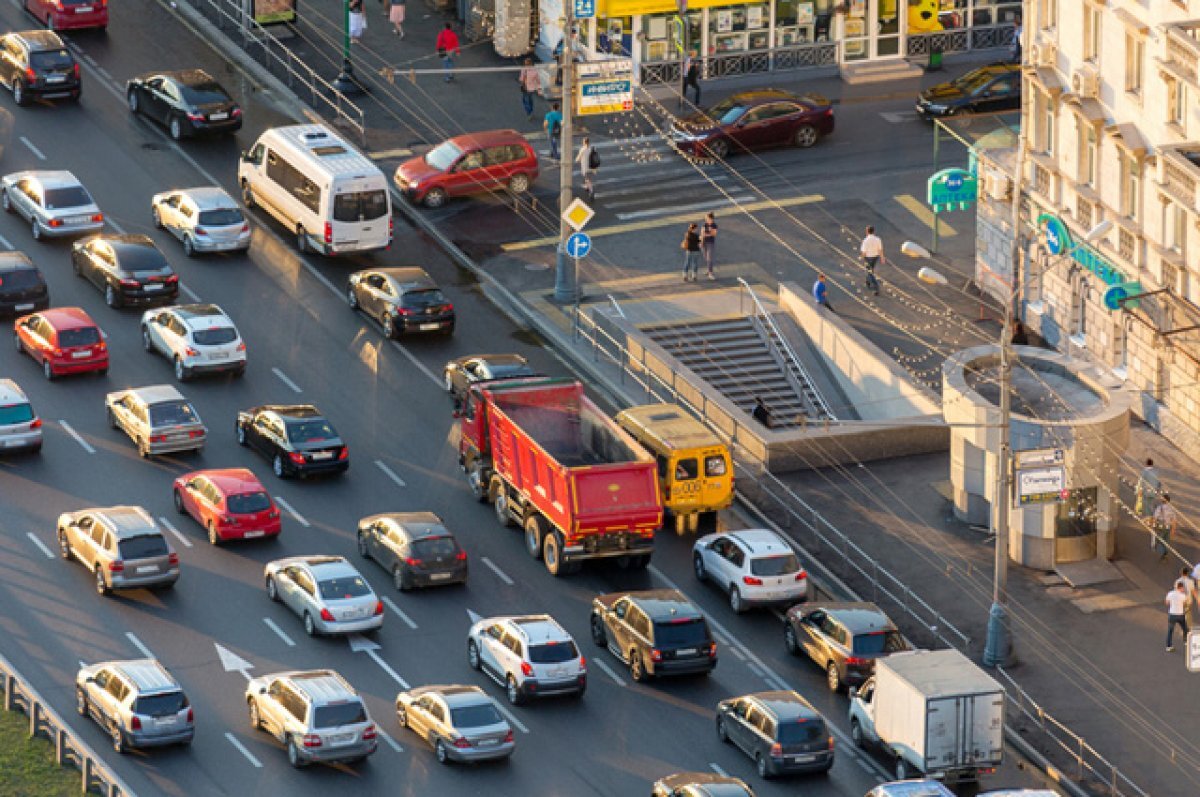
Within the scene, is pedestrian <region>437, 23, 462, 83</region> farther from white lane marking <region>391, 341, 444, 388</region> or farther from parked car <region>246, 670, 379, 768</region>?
parked car <region>246, 670, 379, 768</region>

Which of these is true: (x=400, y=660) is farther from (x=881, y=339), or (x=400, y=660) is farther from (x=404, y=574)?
(x=881, y=339)

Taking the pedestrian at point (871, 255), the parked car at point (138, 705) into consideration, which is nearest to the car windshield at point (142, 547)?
the parked car at point (138, 705)

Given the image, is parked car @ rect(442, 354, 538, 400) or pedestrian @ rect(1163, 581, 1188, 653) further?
parked car @ rect(442, 354, 538, 400)

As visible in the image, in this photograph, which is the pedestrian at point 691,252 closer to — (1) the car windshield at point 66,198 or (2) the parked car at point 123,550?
(1) the car windshield at point 66,198

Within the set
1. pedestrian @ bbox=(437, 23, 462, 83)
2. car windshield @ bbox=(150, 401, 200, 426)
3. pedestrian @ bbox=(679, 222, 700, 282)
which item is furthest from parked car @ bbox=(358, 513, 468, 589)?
pedestrian @ bbox=(437, 23, 462, 83)

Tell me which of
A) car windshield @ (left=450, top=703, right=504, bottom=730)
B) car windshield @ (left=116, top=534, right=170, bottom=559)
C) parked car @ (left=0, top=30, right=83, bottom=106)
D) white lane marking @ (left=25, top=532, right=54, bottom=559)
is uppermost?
parked car @ (left=0, top=30, right=83, bottom=106)

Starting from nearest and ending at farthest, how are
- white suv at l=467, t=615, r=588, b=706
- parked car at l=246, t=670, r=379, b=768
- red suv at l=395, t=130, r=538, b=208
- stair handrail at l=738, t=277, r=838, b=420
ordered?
parked car at l=246, t=670, r=379, b=768 → white suv at l=467, t=615, r=588, b=706 → stair handrail at l=738, t=277, r=838, b=420 → red suv at l=395, t=130, r=538, b=208

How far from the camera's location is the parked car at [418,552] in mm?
74688

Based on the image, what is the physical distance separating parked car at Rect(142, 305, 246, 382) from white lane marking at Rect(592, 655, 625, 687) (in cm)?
1695

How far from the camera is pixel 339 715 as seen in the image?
66.6 meters

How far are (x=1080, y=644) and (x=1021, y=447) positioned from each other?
232 inches

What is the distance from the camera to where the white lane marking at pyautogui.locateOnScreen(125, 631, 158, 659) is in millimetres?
71450

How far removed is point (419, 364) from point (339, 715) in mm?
21512

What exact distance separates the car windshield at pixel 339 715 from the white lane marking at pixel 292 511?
38.9 ft
